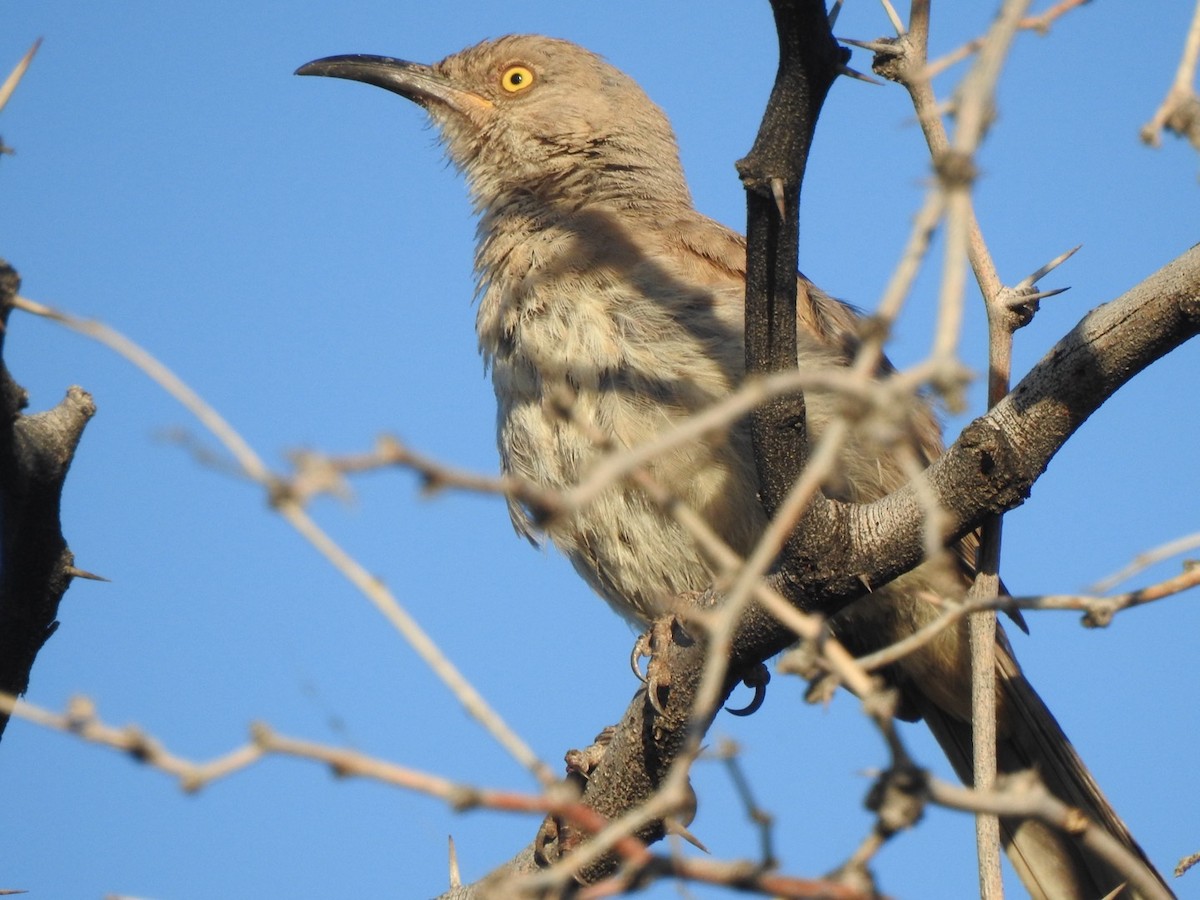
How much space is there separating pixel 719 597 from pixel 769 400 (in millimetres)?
626

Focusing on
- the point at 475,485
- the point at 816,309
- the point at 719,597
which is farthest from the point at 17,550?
the point at 816,309

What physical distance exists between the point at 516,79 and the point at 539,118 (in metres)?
0.39

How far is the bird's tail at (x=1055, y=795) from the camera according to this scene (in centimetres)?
446

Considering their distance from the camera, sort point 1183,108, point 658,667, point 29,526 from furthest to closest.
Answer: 1. point 658,667
2. point 29,526
3. point 1183,108

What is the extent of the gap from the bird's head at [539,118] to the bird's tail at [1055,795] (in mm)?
2371

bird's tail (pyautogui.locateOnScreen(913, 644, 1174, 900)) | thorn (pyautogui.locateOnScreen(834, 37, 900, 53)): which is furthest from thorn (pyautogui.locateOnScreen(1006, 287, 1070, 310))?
bird's tail (pyautogui.locateOnScreen(913, 644, 1174, 900))

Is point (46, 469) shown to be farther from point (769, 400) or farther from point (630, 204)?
point (630, 204)

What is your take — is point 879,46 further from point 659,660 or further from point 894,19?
point 659,660

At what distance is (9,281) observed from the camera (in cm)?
251

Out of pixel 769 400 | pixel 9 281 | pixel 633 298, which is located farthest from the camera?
pixel 633 298

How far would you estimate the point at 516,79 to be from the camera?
6.11m

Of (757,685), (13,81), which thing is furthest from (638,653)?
(13,81)

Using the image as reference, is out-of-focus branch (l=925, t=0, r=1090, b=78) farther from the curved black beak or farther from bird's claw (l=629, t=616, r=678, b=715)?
the curved black beak

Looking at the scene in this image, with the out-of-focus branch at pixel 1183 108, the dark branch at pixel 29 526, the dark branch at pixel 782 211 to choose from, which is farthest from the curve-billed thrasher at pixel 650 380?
the out-of-focus branch at pixel 1183 108
